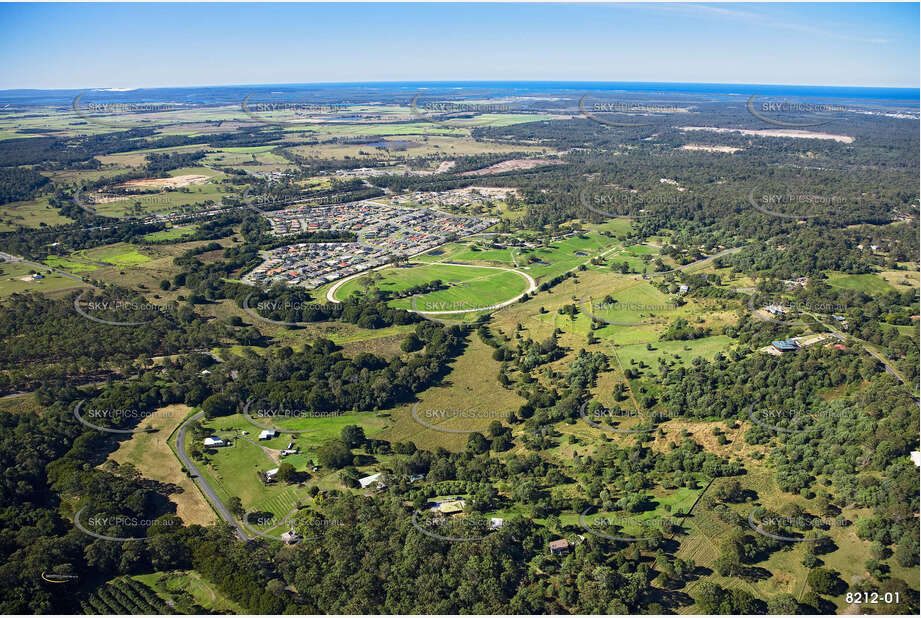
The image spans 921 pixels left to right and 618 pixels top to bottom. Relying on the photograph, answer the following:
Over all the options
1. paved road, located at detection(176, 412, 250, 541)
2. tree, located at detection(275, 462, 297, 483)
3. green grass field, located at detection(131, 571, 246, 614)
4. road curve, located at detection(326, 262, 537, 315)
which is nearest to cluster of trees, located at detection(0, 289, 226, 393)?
paved road, located at detection(176, 412, 250, 541)

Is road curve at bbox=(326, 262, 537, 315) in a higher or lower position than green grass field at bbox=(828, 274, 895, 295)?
lower

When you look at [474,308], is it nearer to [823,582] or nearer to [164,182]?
[823,582]

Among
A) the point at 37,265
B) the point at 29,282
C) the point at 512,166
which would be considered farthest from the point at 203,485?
the point at 512,166

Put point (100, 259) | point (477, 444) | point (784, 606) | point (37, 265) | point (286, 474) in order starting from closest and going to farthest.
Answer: point (784, 606)
point (286, 474)
point (477, 444)
point (37, 265)
point (100, 259)

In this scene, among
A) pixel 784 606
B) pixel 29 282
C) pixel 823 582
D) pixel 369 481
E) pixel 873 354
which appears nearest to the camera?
pixel 784 606

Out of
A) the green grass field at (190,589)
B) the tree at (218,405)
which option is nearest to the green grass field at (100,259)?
the tree at (218,405)

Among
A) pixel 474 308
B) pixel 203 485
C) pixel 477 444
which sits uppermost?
pixel 474 308

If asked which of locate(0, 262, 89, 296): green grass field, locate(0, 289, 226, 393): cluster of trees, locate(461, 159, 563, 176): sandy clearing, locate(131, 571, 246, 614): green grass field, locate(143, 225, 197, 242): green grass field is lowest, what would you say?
locate(131, 571, 246, 614): green grass field

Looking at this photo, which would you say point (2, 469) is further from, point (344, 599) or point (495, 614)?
point (495, 614)

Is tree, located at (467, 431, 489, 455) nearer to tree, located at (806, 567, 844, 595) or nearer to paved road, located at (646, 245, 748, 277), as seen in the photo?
tree, located at (806, 567, 844, 595)
